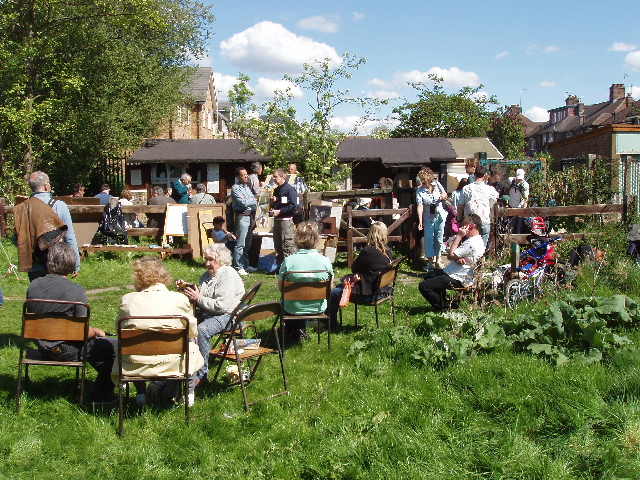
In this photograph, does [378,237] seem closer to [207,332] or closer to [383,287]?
[383,287]

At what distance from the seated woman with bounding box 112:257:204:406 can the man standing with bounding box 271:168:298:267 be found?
632 centimetres

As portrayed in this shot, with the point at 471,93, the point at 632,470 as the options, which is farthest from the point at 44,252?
the point at 471,93

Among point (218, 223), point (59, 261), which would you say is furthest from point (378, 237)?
point (218, 223)

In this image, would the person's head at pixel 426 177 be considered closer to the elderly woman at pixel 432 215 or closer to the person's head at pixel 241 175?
the elderly woman at pixel 432 215

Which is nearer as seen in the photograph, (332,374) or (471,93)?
(332,374)

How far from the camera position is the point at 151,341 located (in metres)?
A: 4.46

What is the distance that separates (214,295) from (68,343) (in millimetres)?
1281

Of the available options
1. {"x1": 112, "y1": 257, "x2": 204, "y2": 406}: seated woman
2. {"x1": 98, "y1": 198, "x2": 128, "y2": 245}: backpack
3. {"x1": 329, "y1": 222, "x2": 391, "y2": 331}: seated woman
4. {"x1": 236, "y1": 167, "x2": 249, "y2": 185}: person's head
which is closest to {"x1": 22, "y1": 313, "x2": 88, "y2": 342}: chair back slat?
{"x1": 112, "y1": 257, "x2": 204, "y2": 406}: seated woman

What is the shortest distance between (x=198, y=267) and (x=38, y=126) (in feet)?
43.3

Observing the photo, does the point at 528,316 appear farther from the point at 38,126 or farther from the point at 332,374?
the point at 38,126

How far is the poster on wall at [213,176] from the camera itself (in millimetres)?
27781

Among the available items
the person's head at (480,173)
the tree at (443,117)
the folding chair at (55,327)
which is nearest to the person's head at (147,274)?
the folding chair at (55,327)

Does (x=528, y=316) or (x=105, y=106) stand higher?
(x=105, y=106)

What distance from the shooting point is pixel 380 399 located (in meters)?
4.91
